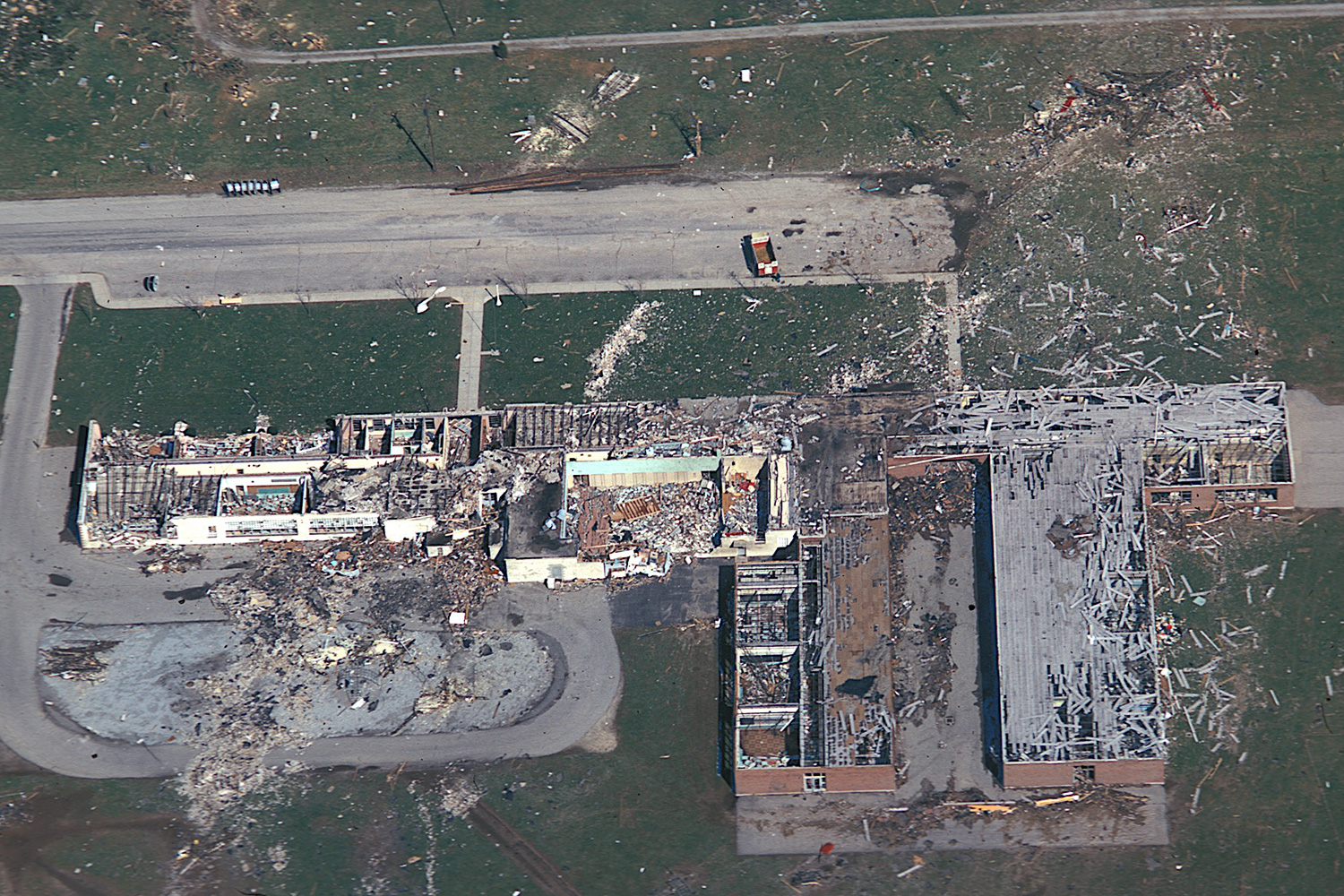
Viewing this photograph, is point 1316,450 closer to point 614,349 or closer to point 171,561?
point 614,349

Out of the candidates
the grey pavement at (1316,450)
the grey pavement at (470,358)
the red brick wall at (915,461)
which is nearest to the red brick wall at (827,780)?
the red brick wall at (915,461)

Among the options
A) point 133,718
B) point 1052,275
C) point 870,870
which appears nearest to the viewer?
point 870,870

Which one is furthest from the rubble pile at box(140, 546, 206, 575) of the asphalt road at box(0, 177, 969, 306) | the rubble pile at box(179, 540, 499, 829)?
the asphalt road at box(0, 177, 969, 306)

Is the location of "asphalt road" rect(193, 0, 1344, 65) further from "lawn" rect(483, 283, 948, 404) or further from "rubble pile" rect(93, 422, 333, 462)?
"rubble pile" rect(93, 422, 333, 462)

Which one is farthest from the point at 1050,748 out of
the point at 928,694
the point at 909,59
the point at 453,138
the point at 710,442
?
the point at 453,138

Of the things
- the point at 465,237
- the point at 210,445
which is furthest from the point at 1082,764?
the point at 210,445

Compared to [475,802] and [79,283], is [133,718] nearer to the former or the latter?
[475,802]
